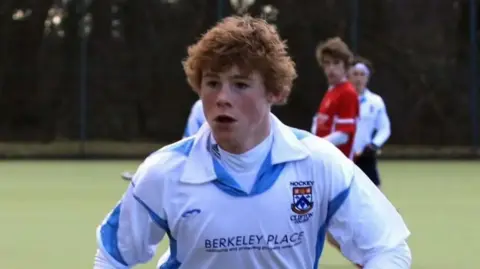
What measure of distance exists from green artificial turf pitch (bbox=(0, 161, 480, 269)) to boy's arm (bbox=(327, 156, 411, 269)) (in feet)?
10.9

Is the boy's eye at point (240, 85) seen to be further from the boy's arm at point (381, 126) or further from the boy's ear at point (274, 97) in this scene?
the boy's arm at point (381, 126)

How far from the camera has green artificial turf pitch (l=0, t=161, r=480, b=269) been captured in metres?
6.30

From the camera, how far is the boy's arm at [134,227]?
2516 mm

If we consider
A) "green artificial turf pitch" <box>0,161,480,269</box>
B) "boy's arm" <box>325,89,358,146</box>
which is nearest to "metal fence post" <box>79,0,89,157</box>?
"green artificial turf pitch" <box>0,161,480,269</box>

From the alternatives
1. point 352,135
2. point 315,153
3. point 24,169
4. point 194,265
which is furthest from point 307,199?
point 24,169

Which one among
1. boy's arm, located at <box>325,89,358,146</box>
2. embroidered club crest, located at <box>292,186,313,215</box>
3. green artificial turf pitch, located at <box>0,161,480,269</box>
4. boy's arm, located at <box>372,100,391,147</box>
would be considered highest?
embroidered club crest, located at <box>292,186,313,215</box>

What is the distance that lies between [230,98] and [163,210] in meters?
0.37

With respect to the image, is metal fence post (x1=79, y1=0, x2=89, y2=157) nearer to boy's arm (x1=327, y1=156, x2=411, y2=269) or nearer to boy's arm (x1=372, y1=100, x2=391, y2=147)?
boy's arm (x1=372, y1=100, x2=391, y2=147)

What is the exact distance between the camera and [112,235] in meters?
2.57

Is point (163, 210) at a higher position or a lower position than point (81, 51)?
higher

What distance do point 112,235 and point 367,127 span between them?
5985 mm

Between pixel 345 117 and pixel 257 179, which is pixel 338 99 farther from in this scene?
pixel 257 179

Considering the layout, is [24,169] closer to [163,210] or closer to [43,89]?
[43,89]

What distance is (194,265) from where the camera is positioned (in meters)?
2.56
